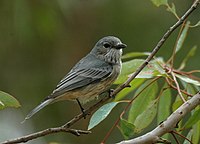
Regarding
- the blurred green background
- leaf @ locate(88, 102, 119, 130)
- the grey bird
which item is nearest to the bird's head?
the grey bird

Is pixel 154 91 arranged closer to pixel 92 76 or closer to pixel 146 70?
pixel 146 70

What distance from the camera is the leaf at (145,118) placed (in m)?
2.75

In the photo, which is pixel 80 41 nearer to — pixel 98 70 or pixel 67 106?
pixel 67 106

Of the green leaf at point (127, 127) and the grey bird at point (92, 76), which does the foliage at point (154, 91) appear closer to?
the green leaf at point (127, 127)

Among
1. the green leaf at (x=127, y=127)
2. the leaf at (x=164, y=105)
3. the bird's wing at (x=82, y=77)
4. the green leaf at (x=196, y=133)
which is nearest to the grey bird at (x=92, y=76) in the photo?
the bird's wing at (x=82, y=77)

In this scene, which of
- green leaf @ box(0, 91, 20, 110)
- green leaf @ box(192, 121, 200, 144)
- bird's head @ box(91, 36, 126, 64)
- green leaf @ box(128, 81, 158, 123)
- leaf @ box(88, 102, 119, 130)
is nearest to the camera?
green leaf @ box(0, 91, 20, 110)

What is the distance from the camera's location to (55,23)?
4.58 m

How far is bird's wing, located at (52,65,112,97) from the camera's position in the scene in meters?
3.44

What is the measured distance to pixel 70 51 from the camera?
6.44m

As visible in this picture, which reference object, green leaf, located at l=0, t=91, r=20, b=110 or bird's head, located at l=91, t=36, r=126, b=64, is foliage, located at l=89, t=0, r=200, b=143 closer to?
green leaf, located at l=0, t=91, r=20, b=110

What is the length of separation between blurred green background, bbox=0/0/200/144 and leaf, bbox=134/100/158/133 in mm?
2345

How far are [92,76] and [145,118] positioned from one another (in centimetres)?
97

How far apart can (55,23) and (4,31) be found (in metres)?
0.51

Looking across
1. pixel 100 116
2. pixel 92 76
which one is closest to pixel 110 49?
pixel 92 76
